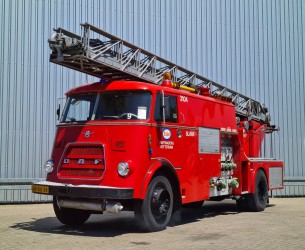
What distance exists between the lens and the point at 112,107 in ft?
28.4

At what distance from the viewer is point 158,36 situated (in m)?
15.6

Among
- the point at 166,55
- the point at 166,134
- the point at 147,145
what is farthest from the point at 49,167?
the point at 166,55

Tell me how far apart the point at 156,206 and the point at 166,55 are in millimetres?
8417

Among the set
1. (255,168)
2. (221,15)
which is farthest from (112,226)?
(221,15)

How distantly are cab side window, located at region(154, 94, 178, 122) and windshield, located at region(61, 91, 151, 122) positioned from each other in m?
0.23

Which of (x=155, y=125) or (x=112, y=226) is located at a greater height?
(x=155, y=125)

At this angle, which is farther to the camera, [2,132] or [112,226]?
[2,132]

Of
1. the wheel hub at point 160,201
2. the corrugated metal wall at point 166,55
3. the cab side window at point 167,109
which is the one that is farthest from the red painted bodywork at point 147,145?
the corrugated metal wall at point 166,55

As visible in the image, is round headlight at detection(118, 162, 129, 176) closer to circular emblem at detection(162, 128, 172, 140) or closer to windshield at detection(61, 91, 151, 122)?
windshield at detection(61, 91, 151, 122)

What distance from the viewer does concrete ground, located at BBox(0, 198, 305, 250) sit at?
7.16 m

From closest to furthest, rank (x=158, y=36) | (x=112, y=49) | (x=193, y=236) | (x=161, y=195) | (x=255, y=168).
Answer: (x=193, y=236), (x=161, y=195), (x=112, y=49), (x=255, y=168), (x=158, y=36)

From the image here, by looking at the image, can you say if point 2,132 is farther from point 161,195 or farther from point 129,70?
point 161,195

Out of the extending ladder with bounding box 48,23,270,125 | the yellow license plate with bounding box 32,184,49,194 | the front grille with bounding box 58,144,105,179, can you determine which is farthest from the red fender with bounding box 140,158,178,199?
the extending ladder with bounding box 48,23,270,125

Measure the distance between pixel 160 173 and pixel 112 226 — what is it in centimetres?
175
